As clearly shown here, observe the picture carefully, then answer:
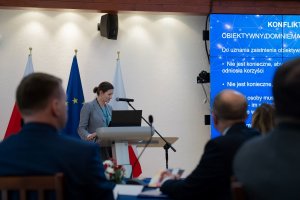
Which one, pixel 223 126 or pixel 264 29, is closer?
pixel 223 126

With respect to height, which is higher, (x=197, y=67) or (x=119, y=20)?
(x=119, y=20)

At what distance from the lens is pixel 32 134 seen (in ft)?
5.90

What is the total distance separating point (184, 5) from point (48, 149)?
505 centimetres

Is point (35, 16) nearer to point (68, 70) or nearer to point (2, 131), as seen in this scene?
point (68, 70)

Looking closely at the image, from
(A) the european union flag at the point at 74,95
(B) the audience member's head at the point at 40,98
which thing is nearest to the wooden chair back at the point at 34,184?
(B) the audience member's head at the point at 40,98

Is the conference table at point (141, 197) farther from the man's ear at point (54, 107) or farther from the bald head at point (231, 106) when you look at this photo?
the man's ear at point (54, 107)

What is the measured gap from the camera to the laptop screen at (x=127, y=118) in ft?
11.8

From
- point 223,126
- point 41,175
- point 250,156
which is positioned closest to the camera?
point 250,156

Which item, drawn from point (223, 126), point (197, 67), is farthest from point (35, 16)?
point (223, 126)

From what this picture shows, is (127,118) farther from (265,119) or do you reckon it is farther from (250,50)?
(250,50)

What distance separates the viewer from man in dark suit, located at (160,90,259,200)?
2.07 m

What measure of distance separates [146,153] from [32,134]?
492 centimetres

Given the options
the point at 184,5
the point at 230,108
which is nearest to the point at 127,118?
the point at 230,108

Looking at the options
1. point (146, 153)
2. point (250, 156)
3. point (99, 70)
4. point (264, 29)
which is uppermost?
point (264, 29)
